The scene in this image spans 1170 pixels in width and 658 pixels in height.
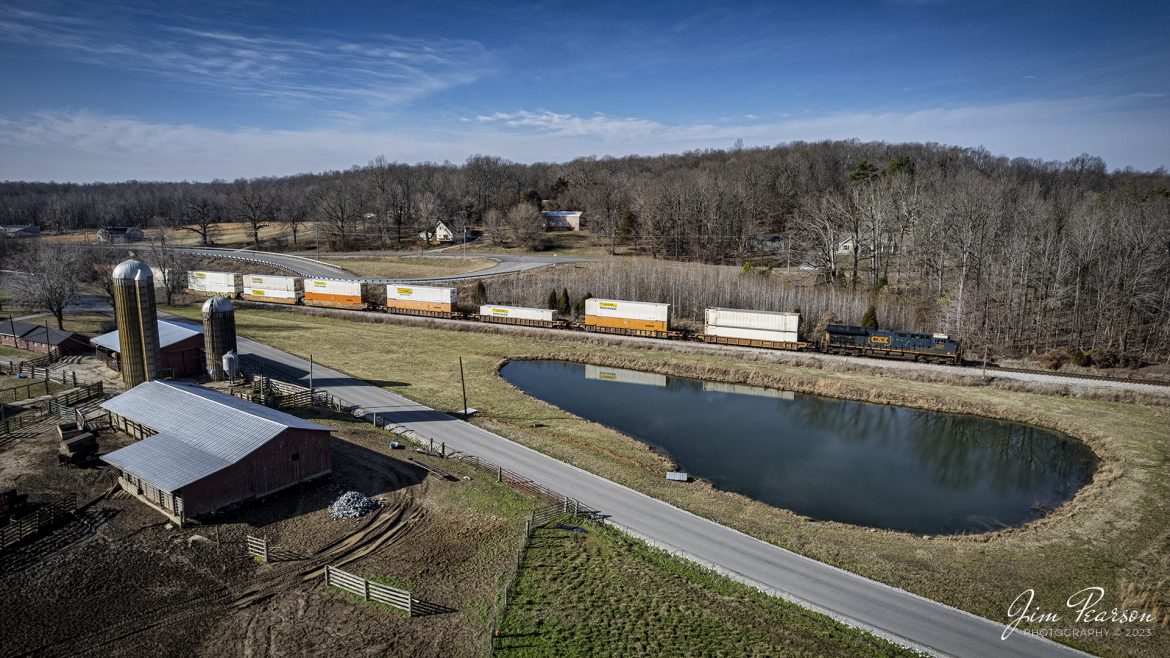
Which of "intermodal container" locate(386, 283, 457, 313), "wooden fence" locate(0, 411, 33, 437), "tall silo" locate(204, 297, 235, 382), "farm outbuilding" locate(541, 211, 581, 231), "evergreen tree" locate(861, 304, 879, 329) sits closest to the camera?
"wooden fence" locate(0, 411, 33, 437)

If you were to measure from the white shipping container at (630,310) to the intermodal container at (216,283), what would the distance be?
1878 inches

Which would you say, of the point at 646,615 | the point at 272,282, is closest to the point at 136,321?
the point at 646,615

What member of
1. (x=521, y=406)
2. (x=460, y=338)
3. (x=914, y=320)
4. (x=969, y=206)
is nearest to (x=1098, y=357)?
(x=914, y=320)

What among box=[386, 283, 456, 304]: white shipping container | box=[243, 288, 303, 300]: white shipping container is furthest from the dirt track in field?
box=[243, 288, 303, 300]: white shipping container

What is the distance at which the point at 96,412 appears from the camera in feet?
112

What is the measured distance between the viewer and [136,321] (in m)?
35.6

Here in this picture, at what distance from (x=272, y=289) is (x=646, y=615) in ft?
229

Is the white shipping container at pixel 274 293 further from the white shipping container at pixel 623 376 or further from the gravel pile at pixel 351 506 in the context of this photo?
the gravel pile at pixel 351 506

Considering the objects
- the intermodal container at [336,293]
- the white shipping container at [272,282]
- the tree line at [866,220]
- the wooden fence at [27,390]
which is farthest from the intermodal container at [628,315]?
the wooden fence at [27,390]

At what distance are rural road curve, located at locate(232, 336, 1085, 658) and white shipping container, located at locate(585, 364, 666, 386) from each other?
18493mm

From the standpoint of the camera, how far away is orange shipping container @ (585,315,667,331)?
5841cm

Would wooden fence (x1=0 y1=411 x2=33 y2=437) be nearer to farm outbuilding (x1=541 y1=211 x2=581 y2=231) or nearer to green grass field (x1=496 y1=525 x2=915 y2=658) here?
green grass field (x1=496 y1=525 x2=915 y2=658)

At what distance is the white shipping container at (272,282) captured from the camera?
73438 millimetres

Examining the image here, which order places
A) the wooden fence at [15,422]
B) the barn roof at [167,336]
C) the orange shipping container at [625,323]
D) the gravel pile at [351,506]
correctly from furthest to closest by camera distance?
the orange shipping container at [625,323] → the barn roof at [167,336] → the wooden fence at [15,422] → the gravel pile at [351,506]
